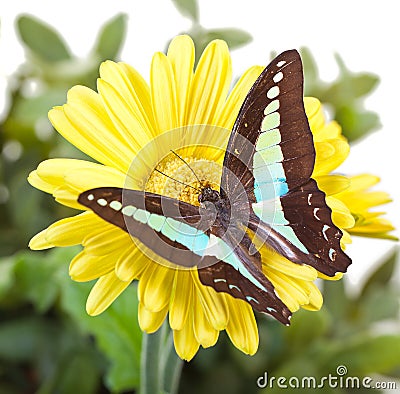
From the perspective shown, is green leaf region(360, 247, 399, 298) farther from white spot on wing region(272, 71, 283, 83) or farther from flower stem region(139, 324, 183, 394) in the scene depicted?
white spot on wing region(272, 71, 283, 83)

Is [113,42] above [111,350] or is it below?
above

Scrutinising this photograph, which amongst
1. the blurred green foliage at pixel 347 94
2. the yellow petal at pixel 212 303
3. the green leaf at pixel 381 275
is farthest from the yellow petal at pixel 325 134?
the green leaf at pixel 381 275

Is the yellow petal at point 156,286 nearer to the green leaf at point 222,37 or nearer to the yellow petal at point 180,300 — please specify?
the yellow petal at point 180,300

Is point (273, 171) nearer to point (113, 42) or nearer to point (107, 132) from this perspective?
point (107, 132)

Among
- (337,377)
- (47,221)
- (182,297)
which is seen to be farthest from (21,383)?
(182,297)

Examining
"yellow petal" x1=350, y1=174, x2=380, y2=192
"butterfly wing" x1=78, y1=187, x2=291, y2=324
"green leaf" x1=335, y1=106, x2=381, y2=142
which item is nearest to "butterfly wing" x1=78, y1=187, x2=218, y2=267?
"butterfly wing" x1=78, y1=187, x2=291, y2=324

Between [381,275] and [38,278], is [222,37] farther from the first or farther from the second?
[381,275]

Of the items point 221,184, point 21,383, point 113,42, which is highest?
point 113,42
